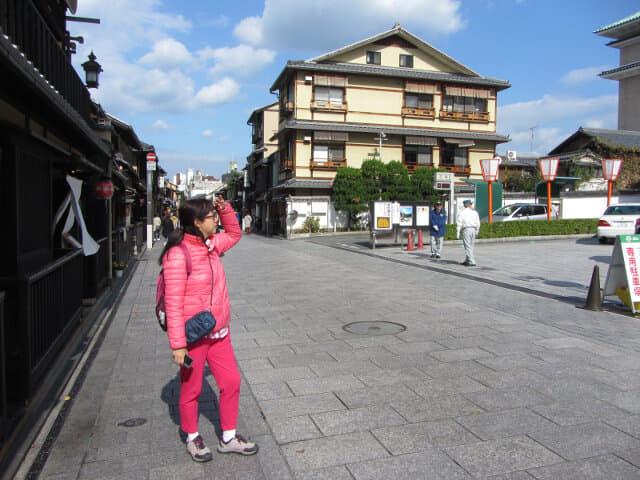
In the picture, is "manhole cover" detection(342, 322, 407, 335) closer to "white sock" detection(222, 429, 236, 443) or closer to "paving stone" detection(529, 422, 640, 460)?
"paving stone" detection(529, 422, 640, 460)

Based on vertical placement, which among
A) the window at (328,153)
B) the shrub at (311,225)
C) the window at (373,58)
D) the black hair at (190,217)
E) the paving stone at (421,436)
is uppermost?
the window at (373,58)

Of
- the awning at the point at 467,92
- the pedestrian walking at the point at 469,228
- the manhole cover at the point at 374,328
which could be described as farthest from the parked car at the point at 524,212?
the manhole cover at the point at 374,328

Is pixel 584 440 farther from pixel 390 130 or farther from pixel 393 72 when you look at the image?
pixel 393 72

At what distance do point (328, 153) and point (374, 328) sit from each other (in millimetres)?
29227

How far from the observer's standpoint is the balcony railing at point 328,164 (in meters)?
34.9

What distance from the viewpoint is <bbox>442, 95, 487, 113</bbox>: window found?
1480 inches

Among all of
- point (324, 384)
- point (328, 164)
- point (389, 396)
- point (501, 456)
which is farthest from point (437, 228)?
point (328, 164)

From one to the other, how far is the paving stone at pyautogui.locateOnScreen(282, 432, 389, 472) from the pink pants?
1.69 feet

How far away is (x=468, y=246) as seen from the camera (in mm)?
14125

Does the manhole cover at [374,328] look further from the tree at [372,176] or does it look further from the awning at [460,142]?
the awning at [460,142]

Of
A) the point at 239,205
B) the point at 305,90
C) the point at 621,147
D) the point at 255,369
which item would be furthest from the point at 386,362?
the point at 239,205

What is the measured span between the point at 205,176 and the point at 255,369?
420 ft

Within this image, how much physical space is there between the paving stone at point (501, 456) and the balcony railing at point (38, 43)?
163 inches

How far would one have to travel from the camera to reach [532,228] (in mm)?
23484
